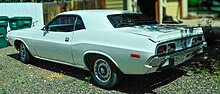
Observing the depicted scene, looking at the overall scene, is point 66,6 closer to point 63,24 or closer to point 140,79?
point 63,24

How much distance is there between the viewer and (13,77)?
18.5 ft

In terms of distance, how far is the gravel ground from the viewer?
466cm

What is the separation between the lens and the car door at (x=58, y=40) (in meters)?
5.26

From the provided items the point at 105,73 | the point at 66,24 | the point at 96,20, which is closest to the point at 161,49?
the point at 105,73

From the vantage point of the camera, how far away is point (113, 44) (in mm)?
4410

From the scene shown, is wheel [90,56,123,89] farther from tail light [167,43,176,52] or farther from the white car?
tail light [167,43,176,52]

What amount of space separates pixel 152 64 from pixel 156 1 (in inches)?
427

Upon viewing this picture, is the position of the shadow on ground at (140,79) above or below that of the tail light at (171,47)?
below

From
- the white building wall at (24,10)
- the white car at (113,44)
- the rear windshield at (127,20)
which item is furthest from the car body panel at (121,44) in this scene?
the white building wall at (24,10)

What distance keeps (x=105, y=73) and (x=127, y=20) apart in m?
1.22

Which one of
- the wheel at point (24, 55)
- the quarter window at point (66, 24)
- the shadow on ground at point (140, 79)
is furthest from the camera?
the wheel at point (24, 55)

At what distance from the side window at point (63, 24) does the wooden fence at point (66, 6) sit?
655 cm

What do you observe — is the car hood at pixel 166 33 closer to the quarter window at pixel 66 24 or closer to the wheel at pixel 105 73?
the wheel at pixel 105 73

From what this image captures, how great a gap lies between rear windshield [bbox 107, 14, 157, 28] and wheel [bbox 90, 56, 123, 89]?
2.39 feet
